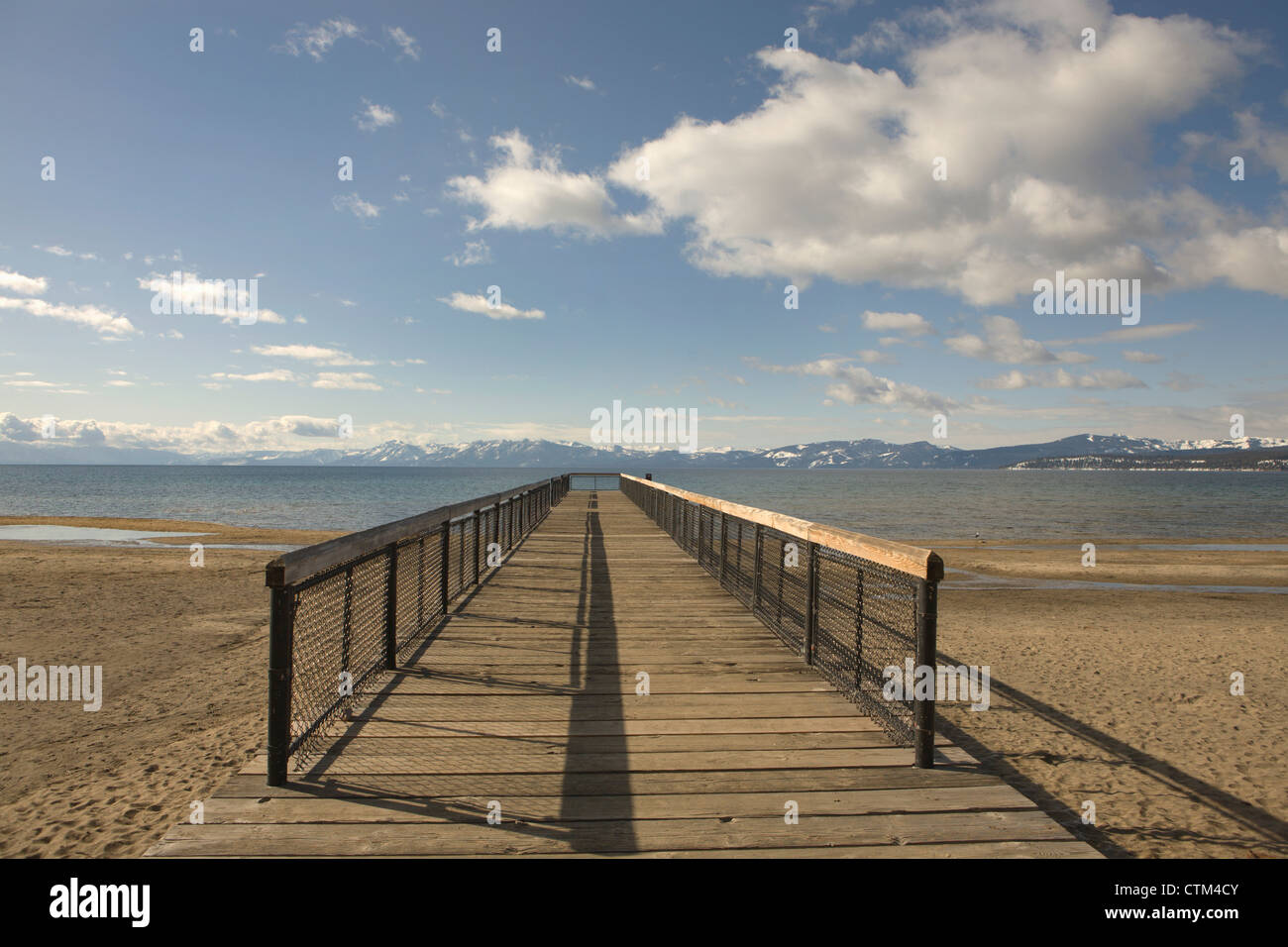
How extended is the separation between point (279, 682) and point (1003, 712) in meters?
6.56

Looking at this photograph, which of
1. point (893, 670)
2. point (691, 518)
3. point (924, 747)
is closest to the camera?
point (924, 747)

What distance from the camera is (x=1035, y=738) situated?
5879 millimetres

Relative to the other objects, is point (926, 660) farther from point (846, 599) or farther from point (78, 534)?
point (78, 534)

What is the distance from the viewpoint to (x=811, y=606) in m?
5.20

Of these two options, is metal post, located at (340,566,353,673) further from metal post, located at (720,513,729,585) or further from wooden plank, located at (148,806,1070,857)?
metal post, located at (720,513,729,585)

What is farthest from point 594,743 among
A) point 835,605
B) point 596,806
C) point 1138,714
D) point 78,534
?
point 78,534

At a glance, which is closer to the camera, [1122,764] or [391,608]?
[391,608]

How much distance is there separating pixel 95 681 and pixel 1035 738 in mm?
9752

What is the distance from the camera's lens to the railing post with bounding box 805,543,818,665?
5012 mm

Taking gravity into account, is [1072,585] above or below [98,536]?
above

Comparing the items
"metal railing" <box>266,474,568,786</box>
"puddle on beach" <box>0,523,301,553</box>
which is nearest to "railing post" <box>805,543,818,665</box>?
"metal railing" <box>266,474,568,786</box>

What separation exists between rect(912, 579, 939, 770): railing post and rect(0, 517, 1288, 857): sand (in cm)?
168
